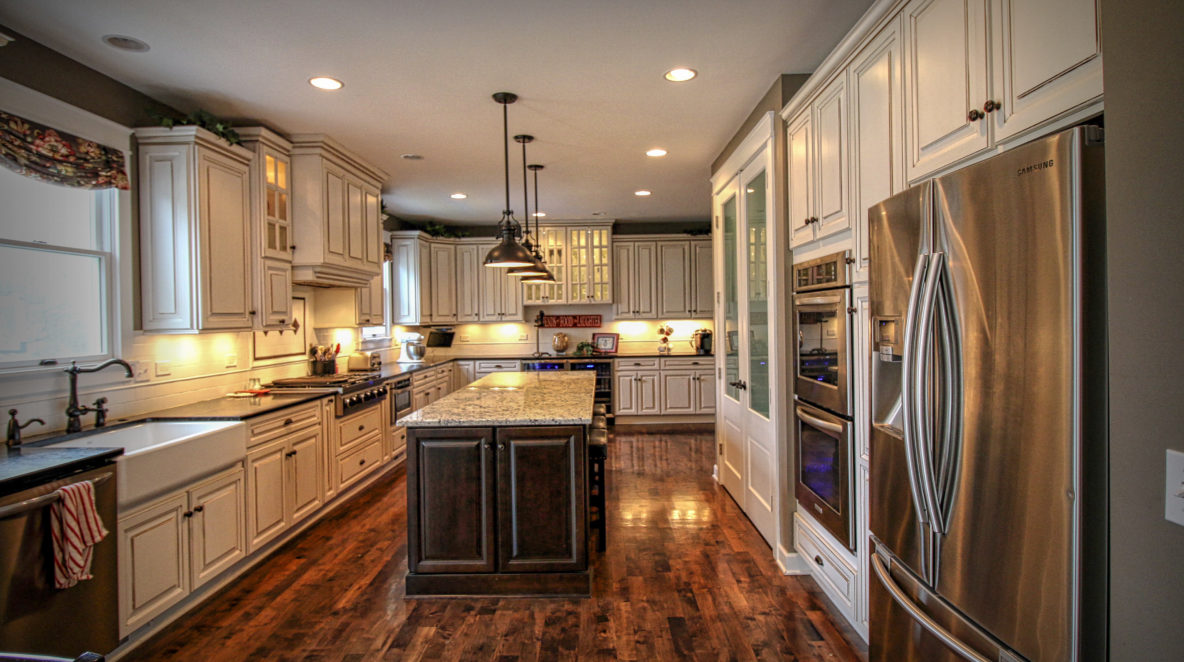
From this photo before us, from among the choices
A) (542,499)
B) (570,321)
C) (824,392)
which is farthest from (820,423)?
(570,321)

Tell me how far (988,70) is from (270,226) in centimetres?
384

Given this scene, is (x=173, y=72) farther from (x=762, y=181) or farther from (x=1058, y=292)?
(x=1058, y=292)

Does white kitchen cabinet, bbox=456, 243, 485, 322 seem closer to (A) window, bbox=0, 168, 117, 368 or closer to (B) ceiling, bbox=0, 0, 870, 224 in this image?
(B) ceiling, bbox=0, 0, 870, 224

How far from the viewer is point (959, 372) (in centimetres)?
147

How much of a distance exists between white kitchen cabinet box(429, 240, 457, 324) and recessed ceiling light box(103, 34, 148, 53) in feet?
15.7

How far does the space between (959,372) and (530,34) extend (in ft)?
7.20

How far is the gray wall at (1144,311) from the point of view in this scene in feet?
3.14

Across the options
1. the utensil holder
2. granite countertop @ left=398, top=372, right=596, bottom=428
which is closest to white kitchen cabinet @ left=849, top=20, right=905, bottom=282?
granite countertop @ left=398, top=372, right=596, bottom=428

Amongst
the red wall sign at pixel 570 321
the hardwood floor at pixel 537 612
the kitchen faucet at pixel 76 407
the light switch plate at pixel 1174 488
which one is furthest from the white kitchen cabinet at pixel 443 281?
the light switch plate at pixel 1174 488

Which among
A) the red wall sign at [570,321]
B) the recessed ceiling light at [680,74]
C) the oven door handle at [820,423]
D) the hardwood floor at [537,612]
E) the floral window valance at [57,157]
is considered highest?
the recessed ceiling light at [680,74]

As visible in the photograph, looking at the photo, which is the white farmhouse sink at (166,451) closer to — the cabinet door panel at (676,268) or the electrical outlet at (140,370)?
the electrical outlet at (140,370)

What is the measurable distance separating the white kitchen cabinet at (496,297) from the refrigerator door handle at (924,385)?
6.44m

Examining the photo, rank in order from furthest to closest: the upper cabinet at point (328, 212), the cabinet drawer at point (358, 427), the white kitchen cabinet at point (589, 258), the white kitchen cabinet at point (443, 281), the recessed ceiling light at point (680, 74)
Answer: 1. the white kitchen cabinet at point (589, 258)
2. the white kitchen cabinet at point (443, 281)
3. the cabinet drawer at point (358, 427)
4. the upper cabinet at point (328, 212)
5. the recessed ceiling light at point (680, 74)

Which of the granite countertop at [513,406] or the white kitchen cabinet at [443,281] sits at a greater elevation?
the white kitchen cabinet at [443,281]
